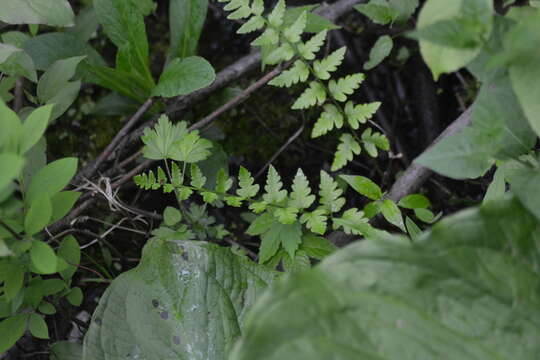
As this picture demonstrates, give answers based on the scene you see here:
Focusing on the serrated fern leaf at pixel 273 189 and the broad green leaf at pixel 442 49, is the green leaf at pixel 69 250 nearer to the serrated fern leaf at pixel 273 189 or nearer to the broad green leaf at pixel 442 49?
the serrated fern leaf at pixel 273 189

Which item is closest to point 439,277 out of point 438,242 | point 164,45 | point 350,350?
point 438,242

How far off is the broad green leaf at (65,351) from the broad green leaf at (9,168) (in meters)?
0.78

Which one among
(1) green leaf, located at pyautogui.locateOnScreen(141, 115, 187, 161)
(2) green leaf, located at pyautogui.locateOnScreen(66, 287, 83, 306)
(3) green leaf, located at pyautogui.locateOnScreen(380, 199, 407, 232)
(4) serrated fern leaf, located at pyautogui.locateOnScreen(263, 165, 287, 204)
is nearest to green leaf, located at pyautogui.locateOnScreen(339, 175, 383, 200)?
(3) green leaf, located at pyautogui.locateOnScreen(380, 199, 407, 232)

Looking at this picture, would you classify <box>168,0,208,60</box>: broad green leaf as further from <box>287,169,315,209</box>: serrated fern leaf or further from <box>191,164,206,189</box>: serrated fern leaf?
<box>287,169,315,209</box>: serrated fern leaf

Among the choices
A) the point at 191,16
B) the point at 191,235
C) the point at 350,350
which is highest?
the point at 191,16

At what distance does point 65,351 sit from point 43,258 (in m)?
0.52

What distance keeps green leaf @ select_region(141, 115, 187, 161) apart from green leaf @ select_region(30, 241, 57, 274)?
1.33 feet

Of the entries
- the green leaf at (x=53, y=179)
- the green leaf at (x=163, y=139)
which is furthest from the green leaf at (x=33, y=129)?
the green leaf at (x=163, y=139)

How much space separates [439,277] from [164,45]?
157 cm

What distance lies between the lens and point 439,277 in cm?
85

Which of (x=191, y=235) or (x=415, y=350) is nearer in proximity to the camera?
(x=415, y=350)

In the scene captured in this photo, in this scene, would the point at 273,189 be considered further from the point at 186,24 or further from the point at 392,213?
the point at 186,24

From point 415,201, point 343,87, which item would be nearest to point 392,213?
point 415,201

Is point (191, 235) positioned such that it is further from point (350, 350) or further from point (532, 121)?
point (532, 121)
